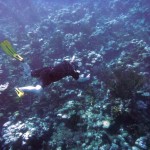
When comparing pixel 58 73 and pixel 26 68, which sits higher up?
pixel 26 68

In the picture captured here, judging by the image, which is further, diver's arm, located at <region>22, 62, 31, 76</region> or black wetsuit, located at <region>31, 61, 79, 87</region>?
diver's arm, located at <region>22, 62, 31, 76</region>

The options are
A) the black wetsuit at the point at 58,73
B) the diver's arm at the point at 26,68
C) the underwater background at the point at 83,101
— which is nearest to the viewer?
the black wetsuit at the point at 58,73

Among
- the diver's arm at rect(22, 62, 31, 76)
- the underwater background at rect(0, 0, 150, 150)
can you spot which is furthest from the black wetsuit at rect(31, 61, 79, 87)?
the underwater background at rect(0, 0, 150, 150)

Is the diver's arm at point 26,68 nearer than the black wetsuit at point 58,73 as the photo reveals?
No

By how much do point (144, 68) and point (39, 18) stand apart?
14.7m

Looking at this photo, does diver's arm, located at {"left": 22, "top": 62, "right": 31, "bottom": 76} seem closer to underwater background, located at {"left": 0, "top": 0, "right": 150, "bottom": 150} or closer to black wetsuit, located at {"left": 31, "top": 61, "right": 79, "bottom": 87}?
black wetsuit, located at {"left": 31, "top": 61, "right": 79, "bottom": 87}

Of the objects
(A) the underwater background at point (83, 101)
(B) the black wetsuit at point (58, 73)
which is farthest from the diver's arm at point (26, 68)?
(A) the underwater background at point (83, 101)

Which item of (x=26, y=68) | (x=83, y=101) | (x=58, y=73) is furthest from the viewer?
(x=83, y=101)

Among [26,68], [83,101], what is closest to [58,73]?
[26,68]

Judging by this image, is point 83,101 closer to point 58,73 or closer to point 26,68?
point 58,73

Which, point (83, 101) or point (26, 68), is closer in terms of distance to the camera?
point (26, 68)

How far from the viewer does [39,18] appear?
21016 millimetres

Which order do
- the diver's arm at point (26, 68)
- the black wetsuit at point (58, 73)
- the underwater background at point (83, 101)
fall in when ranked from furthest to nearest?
the diver's arm at point (26, 68) → the underwater background at point (83, 101) → the black wetsuit at point (58, 73)

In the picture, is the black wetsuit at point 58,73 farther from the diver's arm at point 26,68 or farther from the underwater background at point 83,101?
the underwater background at point 83,101
